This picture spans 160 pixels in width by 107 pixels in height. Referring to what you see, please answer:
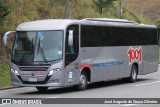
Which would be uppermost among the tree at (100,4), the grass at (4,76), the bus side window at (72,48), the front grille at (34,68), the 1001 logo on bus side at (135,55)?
the tree at (100,4)

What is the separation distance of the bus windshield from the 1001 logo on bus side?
711 centimetres

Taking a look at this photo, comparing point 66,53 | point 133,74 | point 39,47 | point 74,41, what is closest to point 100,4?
point 133,74

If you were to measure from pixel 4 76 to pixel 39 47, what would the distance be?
24.0 feet

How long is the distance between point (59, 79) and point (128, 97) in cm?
299

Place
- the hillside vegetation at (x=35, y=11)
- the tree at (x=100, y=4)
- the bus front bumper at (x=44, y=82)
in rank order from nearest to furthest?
the bus front bumper at (x=44, y=82) → the hillside vegetation at (x=35, y=11) → the tree at (x=100, y=4)

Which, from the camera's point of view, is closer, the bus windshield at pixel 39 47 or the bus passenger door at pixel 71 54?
the bus windshield at pixel 39 47

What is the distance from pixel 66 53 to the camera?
2120 centimetres

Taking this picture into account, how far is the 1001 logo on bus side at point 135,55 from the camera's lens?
27.4 m

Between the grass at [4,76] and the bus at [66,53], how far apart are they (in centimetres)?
350

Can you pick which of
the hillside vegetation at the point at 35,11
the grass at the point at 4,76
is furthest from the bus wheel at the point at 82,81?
the hillside vegetation at the point at 35,11

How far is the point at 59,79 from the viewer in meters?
20.8

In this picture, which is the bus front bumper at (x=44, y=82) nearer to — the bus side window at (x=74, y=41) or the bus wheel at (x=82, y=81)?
the bus side window at (x=74, y=41)

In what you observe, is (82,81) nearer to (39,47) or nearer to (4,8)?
(39,47)

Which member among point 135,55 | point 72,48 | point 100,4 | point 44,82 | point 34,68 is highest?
point 100,4
